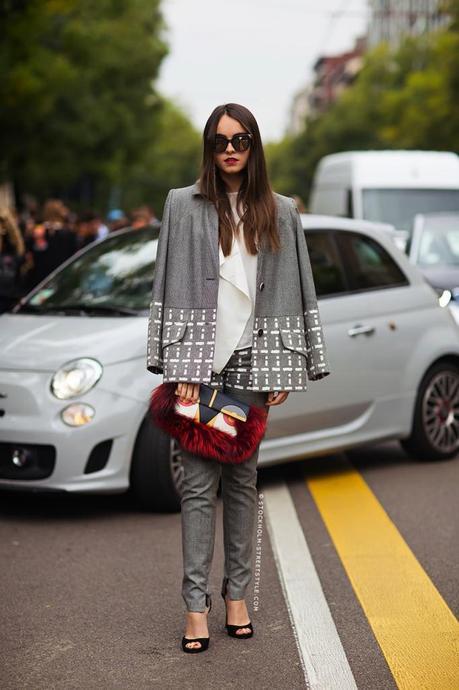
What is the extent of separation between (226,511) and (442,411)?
410 cm

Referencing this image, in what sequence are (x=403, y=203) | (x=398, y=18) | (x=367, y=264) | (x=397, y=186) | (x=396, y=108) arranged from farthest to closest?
(x=398, y=18)
(x=396, y=108)
(x=397, y=186)
(x=403, y=203)
(x=367, y=264)

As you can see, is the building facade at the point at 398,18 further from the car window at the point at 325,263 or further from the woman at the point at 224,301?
the woman at the point at 224,301

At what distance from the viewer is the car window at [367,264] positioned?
8.36 meters

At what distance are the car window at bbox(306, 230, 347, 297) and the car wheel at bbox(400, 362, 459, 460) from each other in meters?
0.95

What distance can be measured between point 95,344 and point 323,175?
14.9 meters

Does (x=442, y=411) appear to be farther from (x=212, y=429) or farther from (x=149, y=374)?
(x=212, y=429)

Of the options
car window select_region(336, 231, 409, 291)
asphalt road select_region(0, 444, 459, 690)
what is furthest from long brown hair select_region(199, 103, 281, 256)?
car window select_region(336, 231, 409, 291)

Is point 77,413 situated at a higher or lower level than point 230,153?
lower

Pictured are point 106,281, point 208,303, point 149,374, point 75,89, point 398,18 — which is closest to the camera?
point 208,303

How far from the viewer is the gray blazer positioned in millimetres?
4703

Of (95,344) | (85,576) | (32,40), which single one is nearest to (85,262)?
(95,344)

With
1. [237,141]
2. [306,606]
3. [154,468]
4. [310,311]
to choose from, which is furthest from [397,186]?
[237,141]

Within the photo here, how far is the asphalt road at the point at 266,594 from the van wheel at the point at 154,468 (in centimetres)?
13

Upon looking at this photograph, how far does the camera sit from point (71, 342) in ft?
23.7
